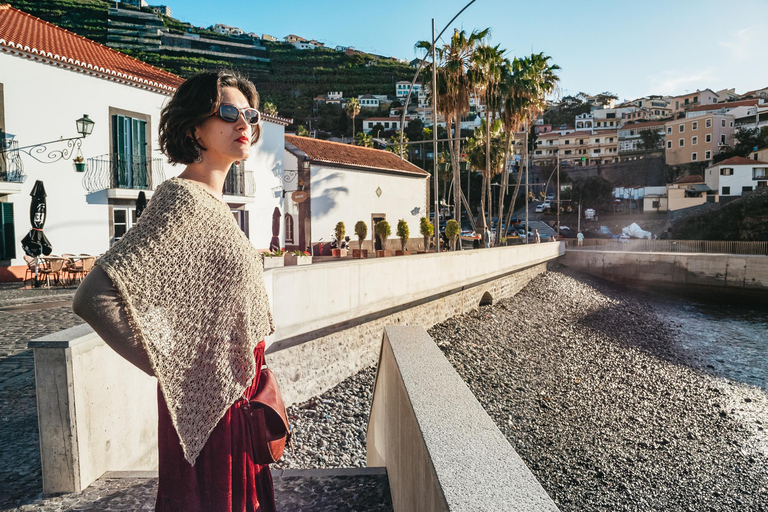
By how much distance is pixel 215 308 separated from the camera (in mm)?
1449

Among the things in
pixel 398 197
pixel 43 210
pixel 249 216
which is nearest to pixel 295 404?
pixel 43 210

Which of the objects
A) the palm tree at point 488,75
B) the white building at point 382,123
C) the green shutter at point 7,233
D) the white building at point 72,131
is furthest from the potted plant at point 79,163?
the white building at point 382,123

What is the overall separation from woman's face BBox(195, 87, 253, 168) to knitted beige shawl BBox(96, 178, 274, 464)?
170mm

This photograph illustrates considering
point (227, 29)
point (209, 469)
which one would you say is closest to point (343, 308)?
point (209, 469)

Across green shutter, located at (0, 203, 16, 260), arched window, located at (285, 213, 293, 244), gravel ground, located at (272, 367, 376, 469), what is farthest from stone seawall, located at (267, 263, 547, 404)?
arched window, located at (285, 213, 293, 244)

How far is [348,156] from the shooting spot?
28.3 meters

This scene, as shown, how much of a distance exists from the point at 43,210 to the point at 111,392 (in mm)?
13028

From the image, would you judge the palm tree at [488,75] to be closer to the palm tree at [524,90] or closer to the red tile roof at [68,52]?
the palm tree at [524,90]

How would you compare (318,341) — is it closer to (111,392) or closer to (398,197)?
(111,392)

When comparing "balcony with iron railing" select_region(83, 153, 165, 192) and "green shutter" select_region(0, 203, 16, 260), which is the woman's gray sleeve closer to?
"green shutter" select_region(0, 203, 16, 260)

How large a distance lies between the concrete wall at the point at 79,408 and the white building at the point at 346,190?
2151 centimetres

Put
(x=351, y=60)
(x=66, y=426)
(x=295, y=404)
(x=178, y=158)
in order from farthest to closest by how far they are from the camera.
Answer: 1. (x=351, y=60)
2. (x=295, y=404)
3. (x=66, y=426)
4. (x=178, y=158)

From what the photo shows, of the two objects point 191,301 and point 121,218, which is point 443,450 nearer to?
point 191,301

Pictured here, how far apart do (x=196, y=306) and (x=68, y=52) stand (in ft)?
62.6
